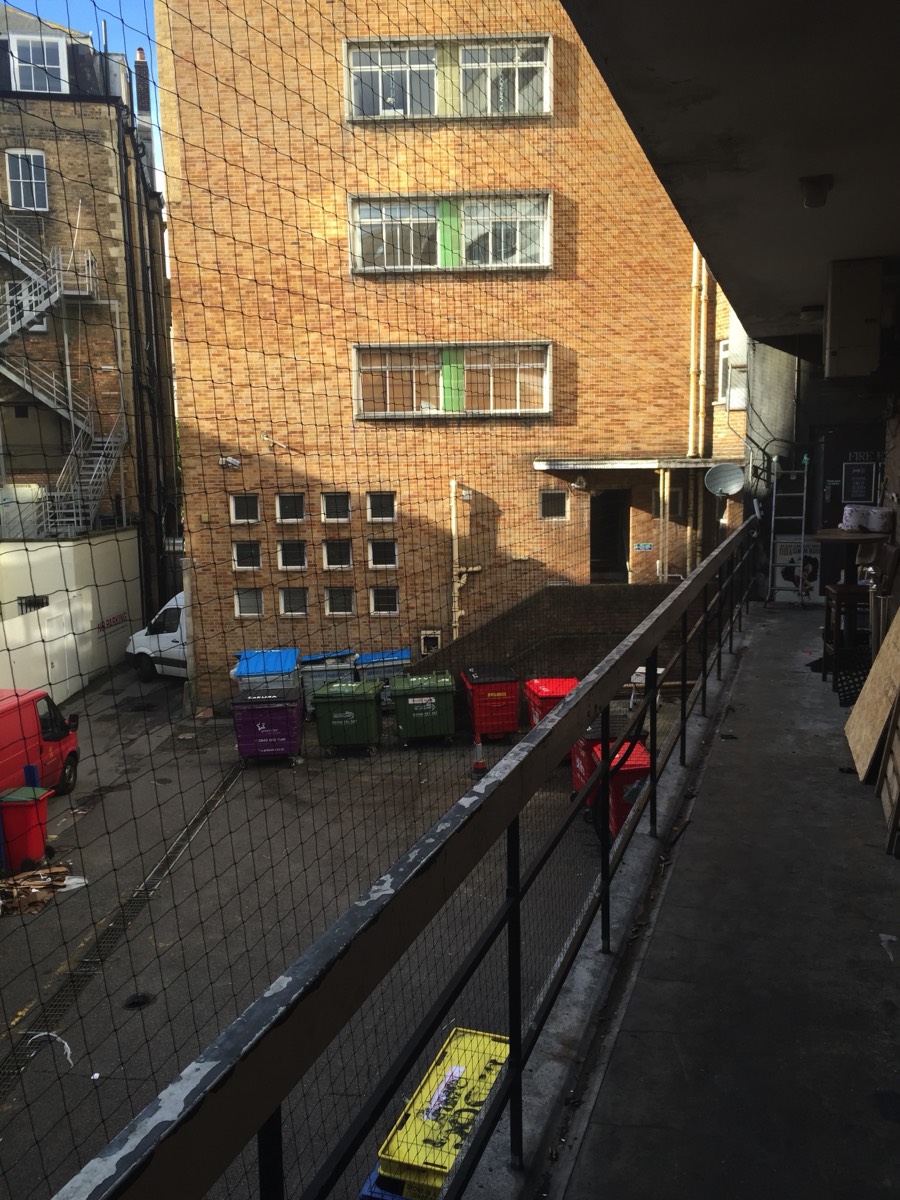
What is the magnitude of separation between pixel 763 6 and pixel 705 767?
9.46 feet

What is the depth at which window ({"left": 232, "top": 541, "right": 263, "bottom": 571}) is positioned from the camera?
13060mm

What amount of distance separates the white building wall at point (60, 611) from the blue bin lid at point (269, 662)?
1604mm

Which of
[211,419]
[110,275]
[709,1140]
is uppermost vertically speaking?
[110,275]

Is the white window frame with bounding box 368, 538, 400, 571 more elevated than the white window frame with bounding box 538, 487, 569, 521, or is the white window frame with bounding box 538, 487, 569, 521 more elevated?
the white window frame with bounding box 538, 487, 569, 521

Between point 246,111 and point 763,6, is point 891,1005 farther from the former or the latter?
point 246,111

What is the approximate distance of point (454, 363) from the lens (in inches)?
536

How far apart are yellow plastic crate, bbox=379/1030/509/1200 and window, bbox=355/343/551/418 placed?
10224mm

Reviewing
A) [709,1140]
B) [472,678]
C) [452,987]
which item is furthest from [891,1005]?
[472,678]

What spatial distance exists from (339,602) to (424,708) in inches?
121

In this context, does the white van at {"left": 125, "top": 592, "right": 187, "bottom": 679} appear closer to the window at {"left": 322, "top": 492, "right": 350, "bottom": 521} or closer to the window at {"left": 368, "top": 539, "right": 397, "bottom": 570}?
the window at {"left": 322, "top": 492, "right": 350, "bottom": 521}

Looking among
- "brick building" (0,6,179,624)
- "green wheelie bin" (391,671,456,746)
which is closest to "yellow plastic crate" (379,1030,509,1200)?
"green wheelie bin" (391,671,456,746)

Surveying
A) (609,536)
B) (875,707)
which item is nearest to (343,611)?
(609,536)

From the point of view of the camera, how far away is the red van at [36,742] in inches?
338

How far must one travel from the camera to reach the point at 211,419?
12836 mm
